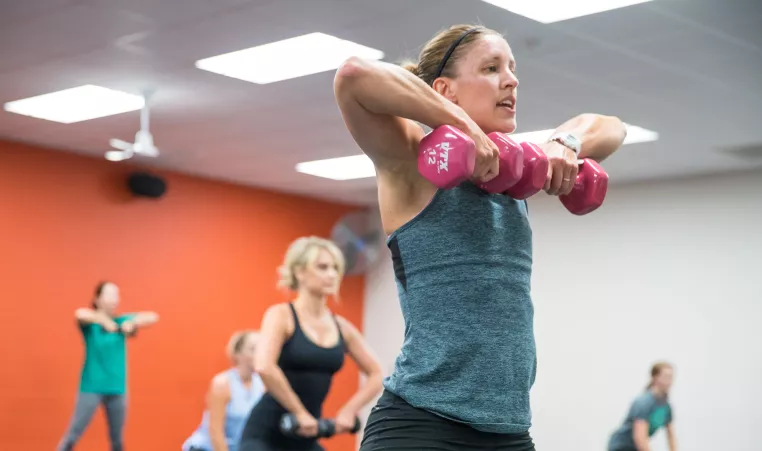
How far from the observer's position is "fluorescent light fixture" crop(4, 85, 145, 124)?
6.27 metres

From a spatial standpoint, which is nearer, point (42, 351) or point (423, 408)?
point (423, 408)

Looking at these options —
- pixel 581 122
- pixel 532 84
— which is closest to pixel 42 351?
pixel 532 84

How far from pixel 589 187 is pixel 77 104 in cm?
534

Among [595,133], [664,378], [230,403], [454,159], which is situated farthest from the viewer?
[664,378]

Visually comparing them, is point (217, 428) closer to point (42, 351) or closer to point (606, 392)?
point (42, 351)

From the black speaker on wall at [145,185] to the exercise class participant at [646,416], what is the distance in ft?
13.8

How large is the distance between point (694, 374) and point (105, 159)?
4.94 m

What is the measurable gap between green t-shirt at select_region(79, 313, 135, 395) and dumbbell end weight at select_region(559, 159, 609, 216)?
5.65 meters

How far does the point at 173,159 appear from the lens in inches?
321

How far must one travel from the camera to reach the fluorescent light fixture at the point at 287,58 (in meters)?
5.12

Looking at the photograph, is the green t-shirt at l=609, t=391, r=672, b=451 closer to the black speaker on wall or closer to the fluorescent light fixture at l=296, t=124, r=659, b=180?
the fluorescent light fixture at l=296, t=124, r=659, b=180

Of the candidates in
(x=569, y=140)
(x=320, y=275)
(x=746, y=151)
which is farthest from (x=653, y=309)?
(x=569, y=140)

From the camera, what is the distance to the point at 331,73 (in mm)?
5574

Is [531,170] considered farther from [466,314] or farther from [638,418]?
[638,418]
